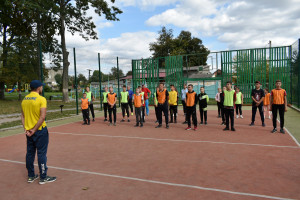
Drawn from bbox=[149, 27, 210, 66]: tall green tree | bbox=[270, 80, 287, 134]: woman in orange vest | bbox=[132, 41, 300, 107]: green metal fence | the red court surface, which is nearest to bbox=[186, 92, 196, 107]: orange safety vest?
the red court surface

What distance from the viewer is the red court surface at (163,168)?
3686mm

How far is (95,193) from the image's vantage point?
3691mm

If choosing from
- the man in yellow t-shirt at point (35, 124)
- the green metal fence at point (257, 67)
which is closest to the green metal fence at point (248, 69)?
the green metal fence at point (257, 67)

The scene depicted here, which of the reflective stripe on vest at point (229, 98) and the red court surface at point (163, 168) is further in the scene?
the reflective stripe on vest at point (229, 98)

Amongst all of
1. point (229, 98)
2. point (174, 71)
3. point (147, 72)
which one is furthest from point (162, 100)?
point (147, 72)

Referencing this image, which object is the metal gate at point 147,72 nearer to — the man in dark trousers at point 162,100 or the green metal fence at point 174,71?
the green metal fence at point 174,71

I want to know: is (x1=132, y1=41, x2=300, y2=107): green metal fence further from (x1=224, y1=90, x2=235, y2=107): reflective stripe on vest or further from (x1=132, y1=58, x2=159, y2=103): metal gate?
(x1=224, y1=90, x2=235, y2=107): reflective stripe on vest

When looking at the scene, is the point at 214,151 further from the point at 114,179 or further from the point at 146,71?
the point at 146,71

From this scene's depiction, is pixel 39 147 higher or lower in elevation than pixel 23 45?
lower

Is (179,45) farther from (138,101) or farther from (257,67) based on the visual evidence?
(138,101)

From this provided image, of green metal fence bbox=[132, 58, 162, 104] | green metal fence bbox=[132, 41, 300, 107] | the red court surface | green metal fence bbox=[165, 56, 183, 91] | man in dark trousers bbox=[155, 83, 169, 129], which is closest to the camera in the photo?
the red court surface

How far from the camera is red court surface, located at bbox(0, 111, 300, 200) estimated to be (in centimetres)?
369

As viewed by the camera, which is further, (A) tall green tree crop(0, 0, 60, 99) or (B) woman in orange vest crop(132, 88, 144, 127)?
(A) tall green tree crop(0, 0, 60, 99)

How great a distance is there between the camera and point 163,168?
4738 mm
